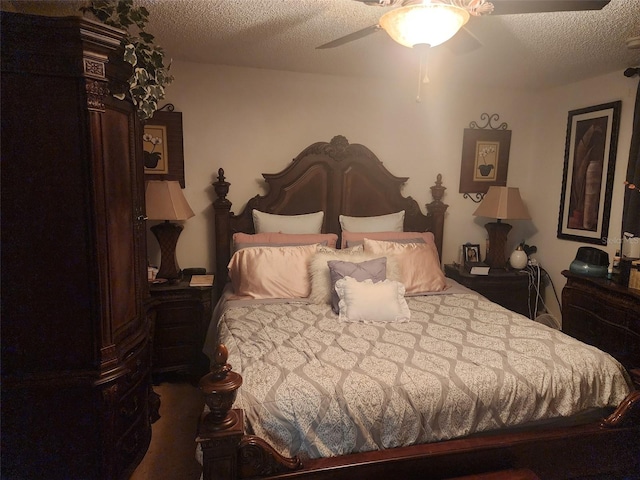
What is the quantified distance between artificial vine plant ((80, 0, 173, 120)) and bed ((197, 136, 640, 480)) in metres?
1.26

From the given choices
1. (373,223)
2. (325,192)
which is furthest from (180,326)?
(373,223)

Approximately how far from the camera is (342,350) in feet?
6.19

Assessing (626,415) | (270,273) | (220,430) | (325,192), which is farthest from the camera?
(325,192)

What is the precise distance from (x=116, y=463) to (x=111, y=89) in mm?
1662

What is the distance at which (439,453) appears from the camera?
1.56m

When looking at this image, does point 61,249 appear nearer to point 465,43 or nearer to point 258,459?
point 258,459

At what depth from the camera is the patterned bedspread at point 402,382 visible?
153cm

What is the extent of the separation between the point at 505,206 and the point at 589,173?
2.30ft

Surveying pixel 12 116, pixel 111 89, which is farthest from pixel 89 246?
pixel 111 89

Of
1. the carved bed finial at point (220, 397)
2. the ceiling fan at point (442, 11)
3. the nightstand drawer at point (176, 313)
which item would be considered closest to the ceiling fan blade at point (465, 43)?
the ceiling fan at point (442, 11)

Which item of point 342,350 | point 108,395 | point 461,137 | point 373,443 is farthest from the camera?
point 461,137

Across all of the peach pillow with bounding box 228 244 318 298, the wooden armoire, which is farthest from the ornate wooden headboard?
the wooden armoire

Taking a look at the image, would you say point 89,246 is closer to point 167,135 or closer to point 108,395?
point 108,395

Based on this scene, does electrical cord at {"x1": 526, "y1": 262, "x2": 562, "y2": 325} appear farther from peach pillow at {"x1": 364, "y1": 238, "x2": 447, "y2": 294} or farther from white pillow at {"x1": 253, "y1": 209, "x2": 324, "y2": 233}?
white pillow at {"x1": 253, "y1": 209, "x2": 324, "y2": 233}
